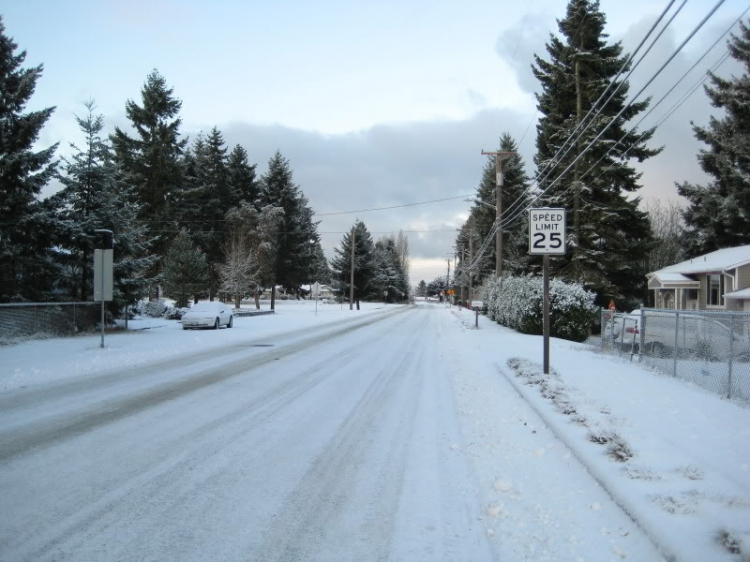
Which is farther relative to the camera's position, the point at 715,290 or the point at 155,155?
the point at 155,155

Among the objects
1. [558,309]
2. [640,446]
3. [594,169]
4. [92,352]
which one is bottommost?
[92,352]

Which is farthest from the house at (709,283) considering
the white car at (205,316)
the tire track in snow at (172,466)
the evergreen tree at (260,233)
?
the evergreen tree at (260,233)

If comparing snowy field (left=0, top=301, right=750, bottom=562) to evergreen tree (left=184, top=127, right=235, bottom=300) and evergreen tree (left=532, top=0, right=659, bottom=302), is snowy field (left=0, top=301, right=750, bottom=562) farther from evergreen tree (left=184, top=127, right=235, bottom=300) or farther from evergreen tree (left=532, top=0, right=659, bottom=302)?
evergreen tree (left=184, top=127, right=235, bottom=300)

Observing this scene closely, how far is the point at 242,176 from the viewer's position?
189 feet

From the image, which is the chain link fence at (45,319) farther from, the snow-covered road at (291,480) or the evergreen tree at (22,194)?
the snow-covered road at (291,480)

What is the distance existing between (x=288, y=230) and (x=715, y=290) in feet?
126

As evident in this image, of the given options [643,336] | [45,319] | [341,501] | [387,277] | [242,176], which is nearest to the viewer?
[341,501]

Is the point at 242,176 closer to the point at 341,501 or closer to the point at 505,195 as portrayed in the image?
the point at 505,195

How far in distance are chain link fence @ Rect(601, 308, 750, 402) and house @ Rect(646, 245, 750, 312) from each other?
15929mm

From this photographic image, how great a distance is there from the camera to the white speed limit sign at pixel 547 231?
11164mm

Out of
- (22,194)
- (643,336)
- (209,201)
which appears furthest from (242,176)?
(643,336)

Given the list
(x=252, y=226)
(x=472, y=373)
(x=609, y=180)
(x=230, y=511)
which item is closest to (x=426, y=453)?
(x=230, y=511)

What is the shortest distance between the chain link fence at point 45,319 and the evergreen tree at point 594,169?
26.0 m

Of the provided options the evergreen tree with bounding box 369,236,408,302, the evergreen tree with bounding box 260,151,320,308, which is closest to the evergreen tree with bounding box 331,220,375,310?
the evergreen tree with bounding box 369,236,408,302
